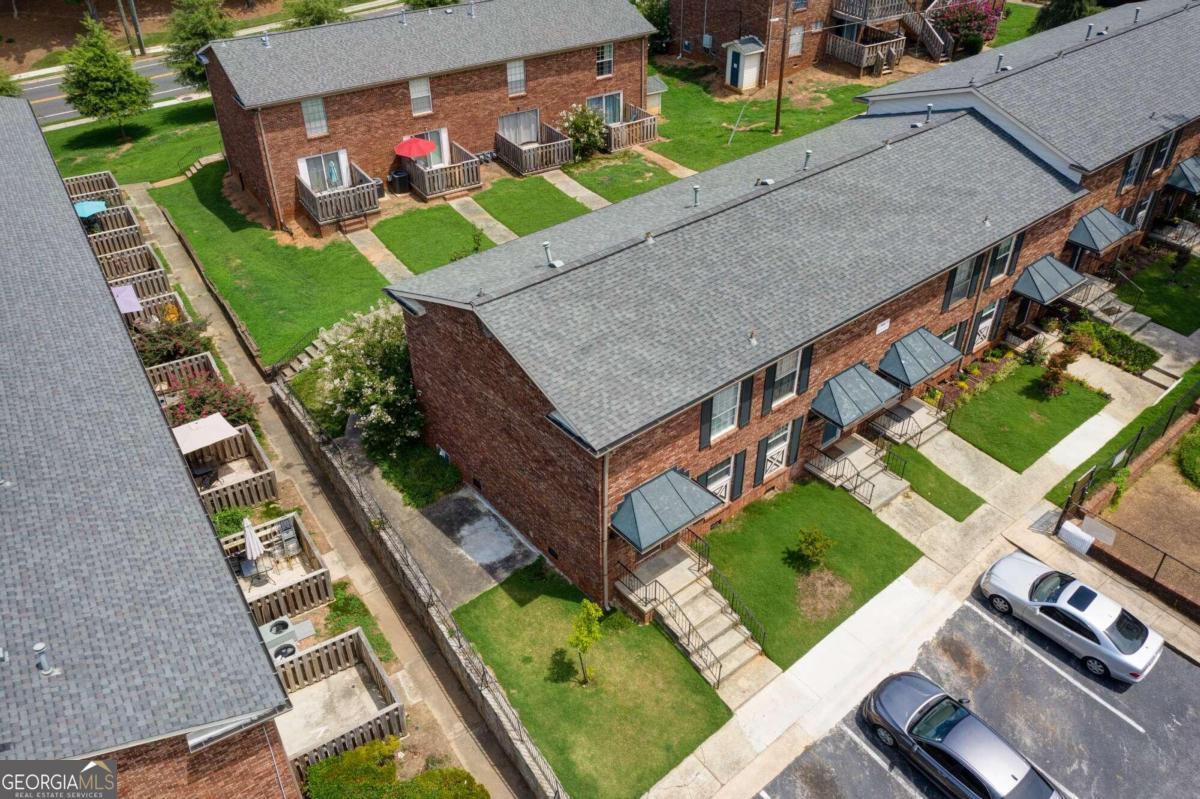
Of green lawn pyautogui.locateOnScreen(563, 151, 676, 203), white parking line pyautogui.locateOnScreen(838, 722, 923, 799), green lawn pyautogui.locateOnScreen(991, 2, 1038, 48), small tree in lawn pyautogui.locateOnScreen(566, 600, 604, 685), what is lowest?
white parking line pyautogui.locateOnScreen(838, 722, 923, 799)

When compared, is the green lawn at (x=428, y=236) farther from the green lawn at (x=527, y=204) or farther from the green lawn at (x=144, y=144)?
the green lawn at (x=144, y=144)

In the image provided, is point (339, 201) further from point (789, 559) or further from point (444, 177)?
point (789, 559)

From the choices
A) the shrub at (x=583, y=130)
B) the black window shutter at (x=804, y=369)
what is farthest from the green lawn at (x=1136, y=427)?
the shrub at (x=583, y=130)

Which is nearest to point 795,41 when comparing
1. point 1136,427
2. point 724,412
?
point 1136,427

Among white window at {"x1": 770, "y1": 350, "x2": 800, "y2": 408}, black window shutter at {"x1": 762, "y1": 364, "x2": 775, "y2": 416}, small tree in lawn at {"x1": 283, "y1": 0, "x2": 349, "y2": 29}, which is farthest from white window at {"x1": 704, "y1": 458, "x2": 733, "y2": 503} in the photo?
small tree in lawn at {"x1": 283, "y1": 0, "x2": 349, "y2": 29}

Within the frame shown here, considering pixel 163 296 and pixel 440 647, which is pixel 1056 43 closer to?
pixel 440 647

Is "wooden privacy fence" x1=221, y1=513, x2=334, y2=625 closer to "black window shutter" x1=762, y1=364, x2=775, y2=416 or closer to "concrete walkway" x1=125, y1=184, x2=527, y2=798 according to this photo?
"concrete walkway" x1=125, y1=184, x2=527, y2=798

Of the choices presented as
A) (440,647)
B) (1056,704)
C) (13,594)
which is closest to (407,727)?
(440,647)
